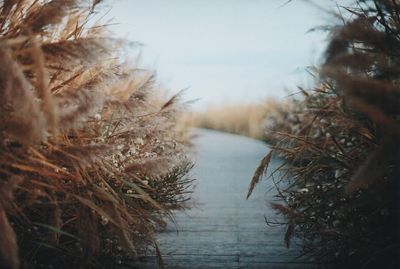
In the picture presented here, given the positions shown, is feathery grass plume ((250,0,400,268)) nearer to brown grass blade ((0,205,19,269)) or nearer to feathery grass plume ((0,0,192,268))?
feathery grass plume ((0,0,192,268))

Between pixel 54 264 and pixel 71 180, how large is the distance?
329 millimetres

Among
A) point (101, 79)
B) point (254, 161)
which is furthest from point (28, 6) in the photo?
point (254, 161)

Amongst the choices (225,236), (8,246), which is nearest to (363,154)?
(225,236)

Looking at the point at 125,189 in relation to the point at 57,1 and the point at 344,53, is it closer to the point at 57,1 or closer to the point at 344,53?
the point at 57,1

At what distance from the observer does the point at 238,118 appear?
1405 centimetres

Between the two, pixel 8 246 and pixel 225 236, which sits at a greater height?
pixel 8 246

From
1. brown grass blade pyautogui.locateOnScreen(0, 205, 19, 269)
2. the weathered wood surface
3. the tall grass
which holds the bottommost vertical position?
the weathered wood surface

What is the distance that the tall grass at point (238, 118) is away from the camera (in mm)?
10750

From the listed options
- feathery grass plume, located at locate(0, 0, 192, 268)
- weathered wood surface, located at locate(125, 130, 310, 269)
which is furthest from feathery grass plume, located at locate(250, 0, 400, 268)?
feathery grass plume, located at locate(0, 0, 192, 268)

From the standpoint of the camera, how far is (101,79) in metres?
1.82

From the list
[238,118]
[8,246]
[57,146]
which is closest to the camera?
[8,246]

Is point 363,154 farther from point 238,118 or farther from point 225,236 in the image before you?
point 238,118

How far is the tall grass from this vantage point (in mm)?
10750

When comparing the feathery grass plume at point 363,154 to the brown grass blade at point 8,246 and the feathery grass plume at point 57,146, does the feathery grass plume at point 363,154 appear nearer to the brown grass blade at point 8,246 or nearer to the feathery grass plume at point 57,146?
the feathery grass plume at point 57,146
